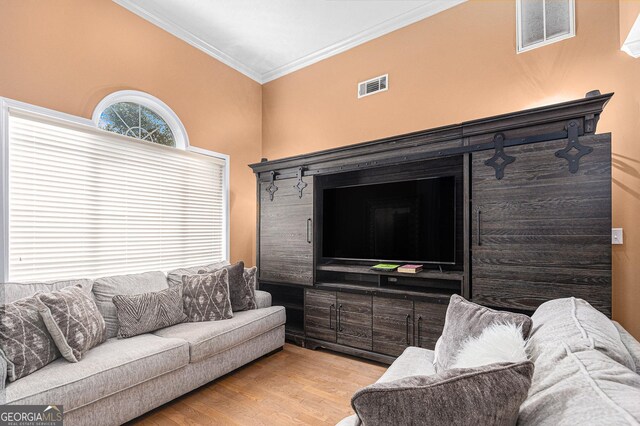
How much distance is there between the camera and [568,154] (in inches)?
85.6

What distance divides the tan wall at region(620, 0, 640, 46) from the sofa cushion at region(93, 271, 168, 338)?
14.1 feet

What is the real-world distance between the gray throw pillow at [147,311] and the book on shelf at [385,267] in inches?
72.9

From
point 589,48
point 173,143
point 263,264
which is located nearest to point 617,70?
point 589,48

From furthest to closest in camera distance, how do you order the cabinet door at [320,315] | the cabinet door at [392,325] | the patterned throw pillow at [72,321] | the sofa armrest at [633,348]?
1. the cabinet door at [320,315]
2. the cabinet door at [392,325]
3. the patterned throw pillow at [72,321]
4. the sofa armrest at [633,348]

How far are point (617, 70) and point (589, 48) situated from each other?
28 centimetres

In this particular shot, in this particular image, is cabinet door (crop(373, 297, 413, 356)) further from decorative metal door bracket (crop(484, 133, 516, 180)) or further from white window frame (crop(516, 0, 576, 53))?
white window frame (crop(516, 0, 576, 53))

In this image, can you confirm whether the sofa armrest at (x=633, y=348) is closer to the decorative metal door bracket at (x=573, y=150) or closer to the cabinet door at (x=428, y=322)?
Answer: the decorative metal door bracket at (x=573, y=150)

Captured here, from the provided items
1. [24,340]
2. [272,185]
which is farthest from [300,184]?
[24,340]

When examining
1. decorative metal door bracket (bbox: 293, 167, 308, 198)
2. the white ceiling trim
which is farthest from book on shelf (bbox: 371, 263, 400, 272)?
the white ceiling trim

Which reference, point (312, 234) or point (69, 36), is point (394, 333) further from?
point (69, 36)

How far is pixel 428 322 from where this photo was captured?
8.85 feet

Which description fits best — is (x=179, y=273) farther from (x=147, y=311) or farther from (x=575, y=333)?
(x=575, y=333)

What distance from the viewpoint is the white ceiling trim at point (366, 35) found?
10.5 ft

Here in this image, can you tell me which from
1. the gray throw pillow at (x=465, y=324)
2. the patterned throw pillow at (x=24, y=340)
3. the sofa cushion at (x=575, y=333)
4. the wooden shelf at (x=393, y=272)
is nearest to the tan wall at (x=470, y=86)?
the wooden shelf at (x=393, y=272)
